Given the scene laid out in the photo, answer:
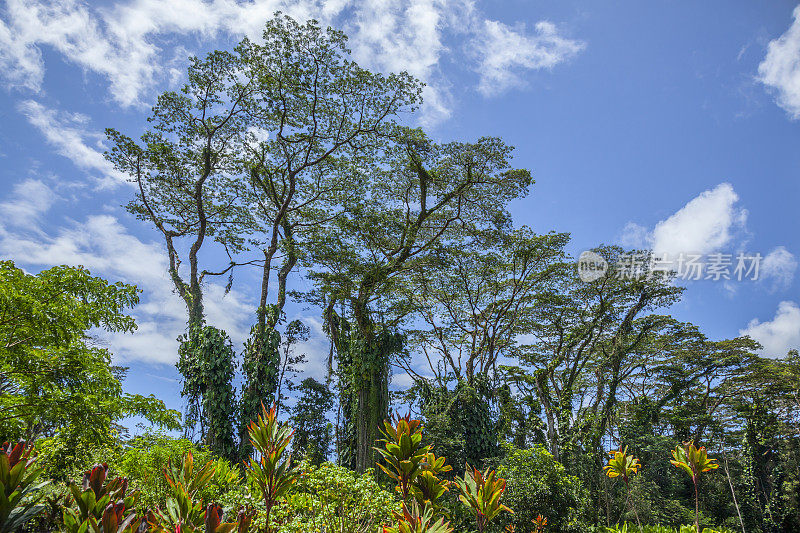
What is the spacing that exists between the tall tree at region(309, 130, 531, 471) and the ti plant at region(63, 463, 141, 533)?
8.25m

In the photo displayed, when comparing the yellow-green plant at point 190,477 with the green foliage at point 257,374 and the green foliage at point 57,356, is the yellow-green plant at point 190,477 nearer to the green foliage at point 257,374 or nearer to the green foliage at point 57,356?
the green foliage at point 57,356

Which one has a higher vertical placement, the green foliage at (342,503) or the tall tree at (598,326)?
the tall tree at (598,326)

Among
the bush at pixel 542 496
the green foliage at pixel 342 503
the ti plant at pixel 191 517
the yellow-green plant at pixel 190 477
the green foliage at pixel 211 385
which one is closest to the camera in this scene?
the ti plant at pixel 191 517

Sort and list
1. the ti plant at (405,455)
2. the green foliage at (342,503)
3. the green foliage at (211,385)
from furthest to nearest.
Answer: the green foliage at (211,385) < the green foliage at (342,503) < the ti plant at (405,455)

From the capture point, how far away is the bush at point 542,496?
7.44m

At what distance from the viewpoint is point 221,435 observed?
1059 cm

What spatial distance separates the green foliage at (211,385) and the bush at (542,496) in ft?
21.7

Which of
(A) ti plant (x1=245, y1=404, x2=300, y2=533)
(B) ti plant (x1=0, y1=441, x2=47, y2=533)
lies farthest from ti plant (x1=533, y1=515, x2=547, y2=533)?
(B) ti plant (x1=0, y1=441, x2=47, y2=533)

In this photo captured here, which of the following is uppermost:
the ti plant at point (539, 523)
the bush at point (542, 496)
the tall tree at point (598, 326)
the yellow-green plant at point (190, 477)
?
the tall tree at point (598, 326)

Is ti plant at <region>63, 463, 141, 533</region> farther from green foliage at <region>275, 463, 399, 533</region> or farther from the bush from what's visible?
the bush

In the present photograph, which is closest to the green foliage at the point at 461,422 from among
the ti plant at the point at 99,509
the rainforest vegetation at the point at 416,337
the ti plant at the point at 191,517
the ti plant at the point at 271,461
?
the rainforest vegetation at the point at 416,337

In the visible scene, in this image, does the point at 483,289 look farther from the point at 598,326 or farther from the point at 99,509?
the point at 99,509

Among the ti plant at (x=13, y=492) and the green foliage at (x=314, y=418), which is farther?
the green foliage at (x=314, y=418)

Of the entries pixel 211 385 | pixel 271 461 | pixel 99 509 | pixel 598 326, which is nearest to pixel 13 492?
pixel 99 509
